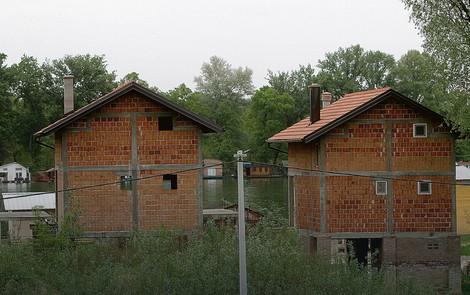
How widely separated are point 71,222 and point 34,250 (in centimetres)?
244

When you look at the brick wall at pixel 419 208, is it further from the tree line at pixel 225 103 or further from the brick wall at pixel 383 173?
the tree line at pixel 225 103

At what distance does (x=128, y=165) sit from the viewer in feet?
101

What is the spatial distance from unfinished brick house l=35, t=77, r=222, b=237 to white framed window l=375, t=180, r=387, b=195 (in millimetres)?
5765

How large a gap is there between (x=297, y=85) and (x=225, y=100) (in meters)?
7.78

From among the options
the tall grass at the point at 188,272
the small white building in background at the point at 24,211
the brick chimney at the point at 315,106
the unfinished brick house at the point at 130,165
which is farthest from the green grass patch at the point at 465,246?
the small white building in background at the point at 24,211

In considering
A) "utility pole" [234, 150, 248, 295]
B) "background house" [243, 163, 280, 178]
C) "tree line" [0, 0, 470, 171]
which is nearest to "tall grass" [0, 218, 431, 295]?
"utility pole" [234, 150, 248, 295]

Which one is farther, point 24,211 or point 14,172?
point 14,172

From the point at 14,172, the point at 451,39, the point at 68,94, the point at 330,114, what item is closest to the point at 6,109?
the point at 14,172

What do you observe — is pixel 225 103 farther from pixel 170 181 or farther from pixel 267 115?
pixel 170 181

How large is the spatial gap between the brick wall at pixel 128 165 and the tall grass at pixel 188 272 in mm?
4461

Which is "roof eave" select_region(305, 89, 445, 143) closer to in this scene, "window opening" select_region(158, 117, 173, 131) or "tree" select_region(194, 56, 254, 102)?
"window opening" select_region(158, 117, 173, 131)

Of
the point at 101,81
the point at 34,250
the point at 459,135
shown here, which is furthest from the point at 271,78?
the point at 34,250

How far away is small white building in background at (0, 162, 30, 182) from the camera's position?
307ft

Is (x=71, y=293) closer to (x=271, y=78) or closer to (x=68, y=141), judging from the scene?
(x=68, y=141)
